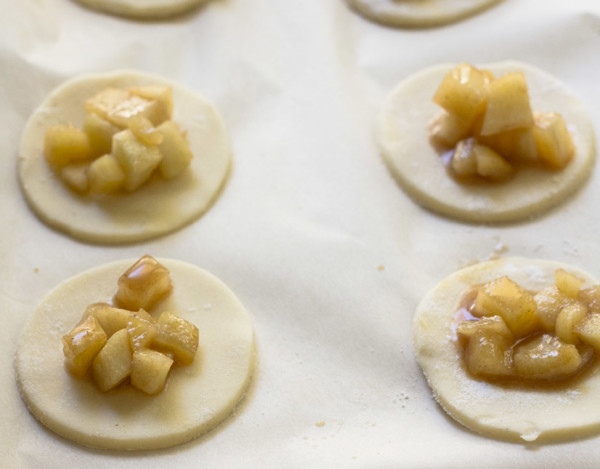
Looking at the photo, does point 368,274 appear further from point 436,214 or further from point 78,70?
point 78,70

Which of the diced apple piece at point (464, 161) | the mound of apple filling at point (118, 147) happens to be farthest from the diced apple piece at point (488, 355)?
the mound of apple filling at point (118, 147)

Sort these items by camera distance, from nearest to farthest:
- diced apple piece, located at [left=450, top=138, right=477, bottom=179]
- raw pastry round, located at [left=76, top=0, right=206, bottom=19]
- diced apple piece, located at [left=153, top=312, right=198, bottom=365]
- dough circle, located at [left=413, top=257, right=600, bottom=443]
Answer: dough circle, located at [left=413, top=257, right=600, bottom=443]
diced apple piece, located at [left=153, top=312, right=198, bottom=365]
diced apple piece, located at [left=450, top=138, right=477, bottom=179]
raw pastry round, located at [left=76, top=0, right=206, bottom=19]

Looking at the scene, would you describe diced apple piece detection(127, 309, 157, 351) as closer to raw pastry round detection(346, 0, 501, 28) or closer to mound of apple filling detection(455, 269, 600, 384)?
mound of apple filling detection(455, 269, 600, 384)

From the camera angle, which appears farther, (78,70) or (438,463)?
(78,70)

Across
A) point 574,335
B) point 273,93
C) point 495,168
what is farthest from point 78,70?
point 574,335

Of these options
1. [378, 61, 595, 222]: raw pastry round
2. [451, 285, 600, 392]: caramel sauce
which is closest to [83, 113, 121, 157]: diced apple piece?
[378, 61, 595, 222]: raw pastry round

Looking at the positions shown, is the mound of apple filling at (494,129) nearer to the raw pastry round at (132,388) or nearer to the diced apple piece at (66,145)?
the raw pastry round at (132,388)
